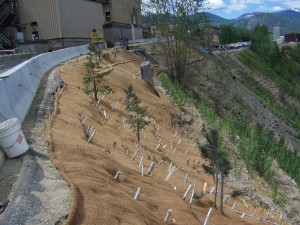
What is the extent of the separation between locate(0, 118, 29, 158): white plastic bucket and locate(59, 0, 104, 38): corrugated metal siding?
37.9 m

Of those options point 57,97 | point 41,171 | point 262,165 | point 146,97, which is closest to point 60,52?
point 146,97

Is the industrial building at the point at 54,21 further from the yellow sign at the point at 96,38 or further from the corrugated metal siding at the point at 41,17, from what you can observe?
the yellow sign at the point at 96,38

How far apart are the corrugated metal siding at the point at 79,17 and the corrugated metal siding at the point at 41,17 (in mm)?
865

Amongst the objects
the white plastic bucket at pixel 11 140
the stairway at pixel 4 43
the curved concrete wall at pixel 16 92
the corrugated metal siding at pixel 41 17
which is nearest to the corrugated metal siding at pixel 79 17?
the corrugated metal siding at pixel 41 17

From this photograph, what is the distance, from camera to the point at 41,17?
4569 centimetres

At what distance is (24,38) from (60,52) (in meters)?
18.5

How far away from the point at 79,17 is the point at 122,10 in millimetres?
16970

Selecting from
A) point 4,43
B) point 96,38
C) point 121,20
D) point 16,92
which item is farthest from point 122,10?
point 16,92

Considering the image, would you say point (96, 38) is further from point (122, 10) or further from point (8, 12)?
point (122, 10)

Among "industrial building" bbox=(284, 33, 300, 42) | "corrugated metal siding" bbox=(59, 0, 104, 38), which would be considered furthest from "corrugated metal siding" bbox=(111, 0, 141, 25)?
"industrial building" bbox=(284, 33, 300, 42)

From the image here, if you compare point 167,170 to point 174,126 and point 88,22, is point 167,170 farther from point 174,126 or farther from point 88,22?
point 88,22

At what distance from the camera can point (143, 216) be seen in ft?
24.0

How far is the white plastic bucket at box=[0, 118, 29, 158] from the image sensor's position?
8445 mm

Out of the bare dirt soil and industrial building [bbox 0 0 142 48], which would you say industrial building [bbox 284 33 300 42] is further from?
the bare dirt soil
